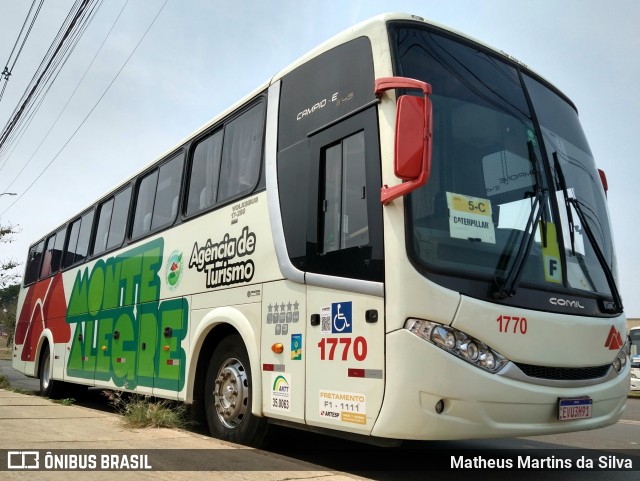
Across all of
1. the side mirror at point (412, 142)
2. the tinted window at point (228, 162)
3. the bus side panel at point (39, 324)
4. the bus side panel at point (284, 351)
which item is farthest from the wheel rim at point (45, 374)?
the side mirror at point (412, 142)

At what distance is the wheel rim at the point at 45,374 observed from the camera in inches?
527

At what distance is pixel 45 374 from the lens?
13.8 m

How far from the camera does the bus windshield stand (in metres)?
4.52

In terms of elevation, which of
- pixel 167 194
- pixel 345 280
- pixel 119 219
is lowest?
pixel 345 280

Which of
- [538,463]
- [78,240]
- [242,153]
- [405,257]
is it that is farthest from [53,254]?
[405,257]

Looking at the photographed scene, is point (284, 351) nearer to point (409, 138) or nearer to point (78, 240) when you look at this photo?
point (409, 138)

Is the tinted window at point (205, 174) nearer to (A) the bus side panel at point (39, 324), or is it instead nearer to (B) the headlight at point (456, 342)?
(B) the headlight at point (456, 342)

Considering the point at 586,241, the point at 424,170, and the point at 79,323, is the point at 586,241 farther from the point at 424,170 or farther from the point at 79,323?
the point at 79,323

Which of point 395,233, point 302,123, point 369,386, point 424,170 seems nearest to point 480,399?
point 369,386

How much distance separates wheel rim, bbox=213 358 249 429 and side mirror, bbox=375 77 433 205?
268 centimetres

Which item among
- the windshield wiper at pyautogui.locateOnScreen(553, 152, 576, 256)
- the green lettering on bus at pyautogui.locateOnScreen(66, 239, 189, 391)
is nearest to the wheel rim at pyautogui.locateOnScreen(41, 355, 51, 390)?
the green lettering on bus at pyautogui.locateOnScreen(66, 239, 189, 391)

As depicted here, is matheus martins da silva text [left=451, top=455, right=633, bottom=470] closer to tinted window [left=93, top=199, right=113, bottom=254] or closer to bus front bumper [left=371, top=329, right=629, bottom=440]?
bus front bumper [left=371, top=329, right=629, bottom=440]

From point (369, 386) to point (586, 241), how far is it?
232cm

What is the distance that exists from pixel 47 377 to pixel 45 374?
234mm
